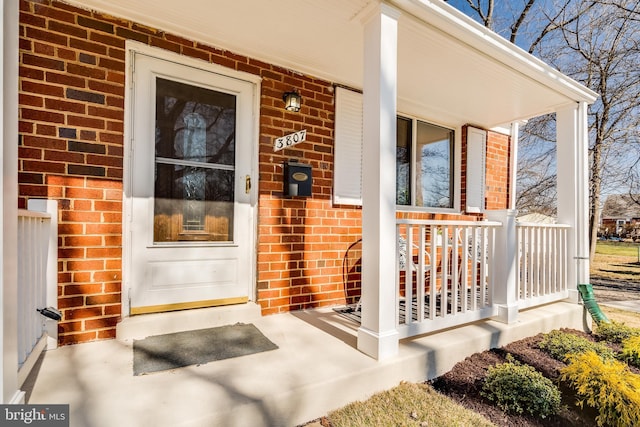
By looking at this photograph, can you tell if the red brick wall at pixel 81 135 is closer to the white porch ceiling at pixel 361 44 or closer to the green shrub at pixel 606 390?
the white porch ceiling at pixel 361 44

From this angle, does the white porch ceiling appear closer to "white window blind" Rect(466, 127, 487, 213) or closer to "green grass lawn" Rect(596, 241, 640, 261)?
"white window blind" Rect(466, 127, 487, 213)

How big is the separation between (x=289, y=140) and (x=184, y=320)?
5.57 ft

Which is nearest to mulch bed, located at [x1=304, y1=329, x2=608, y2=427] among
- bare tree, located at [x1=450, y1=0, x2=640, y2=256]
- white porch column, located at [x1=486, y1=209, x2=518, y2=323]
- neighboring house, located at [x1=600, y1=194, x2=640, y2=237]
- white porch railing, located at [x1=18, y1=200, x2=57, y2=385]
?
white porch column, located at [x1=486, y1=209, x2=518, y2=323]

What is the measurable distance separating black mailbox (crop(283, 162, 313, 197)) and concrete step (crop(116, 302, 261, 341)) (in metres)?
1.07

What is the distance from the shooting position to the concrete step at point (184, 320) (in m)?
2.33

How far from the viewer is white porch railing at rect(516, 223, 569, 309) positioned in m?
3.24

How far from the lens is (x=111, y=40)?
7.59 feet

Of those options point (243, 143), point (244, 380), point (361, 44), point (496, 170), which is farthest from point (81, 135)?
point (496, 170)

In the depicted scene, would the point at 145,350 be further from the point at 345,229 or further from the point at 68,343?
the point at 345,229

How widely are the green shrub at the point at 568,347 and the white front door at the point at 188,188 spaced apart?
2637 mm

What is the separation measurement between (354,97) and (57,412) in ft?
10.9

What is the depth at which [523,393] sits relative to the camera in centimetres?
201

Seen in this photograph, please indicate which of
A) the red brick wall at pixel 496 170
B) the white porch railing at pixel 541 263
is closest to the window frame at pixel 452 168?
the red brick wall at pixel 496 170

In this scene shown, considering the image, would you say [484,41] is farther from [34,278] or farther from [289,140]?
[34,278]
